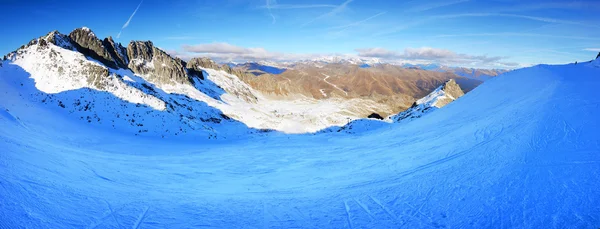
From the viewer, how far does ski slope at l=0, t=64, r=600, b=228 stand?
7367 millimetres

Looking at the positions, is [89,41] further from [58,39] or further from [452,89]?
[452,89]

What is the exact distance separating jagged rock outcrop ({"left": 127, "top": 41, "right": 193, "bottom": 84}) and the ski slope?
94.0 meters

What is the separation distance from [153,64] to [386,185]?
113378mm

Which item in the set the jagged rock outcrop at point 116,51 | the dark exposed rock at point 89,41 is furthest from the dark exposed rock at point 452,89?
the dark exposed rock at point 89,41

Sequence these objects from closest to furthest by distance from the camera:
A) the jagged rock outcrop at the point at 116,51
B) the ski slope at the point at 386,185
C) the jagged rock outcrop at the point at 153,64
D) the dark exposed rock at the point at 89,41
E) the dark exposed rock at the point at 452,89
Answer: the ski slope at the point at 386,185 → the dark exposed rock at the point at 89,41 → the jagged rock outcrop at the point at 116,51 → the jagged rock outcrop at the point at 153,64 → the dark exposed rock at the point at 452,89

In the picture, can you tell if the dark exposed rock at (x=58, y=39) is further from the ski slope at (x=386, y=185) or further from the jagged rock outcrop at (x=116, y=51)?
the ski slope at (x=386, y=185)

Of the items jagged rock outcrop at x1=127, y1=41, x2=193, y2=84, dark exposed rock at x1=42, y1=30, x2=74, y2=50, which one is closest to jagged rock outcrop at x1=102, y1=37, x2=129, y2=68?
jagged rock outcrop at x1=127, y1=41, x2=193, y2=84

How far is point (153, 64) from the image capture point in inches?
4149

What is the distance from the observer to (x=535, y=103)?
15.3 meters

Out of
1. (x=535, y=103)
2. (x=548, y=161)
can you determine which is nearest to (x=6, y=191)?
(x=548, y=161)

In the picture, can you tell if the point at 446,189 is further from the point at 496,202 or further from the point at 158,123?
the point at 158,123

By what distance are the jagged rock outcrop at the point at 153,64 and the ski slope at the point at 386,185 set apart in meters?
94.0

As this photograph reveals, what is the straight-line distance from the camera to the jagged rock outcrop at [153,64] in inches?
3932

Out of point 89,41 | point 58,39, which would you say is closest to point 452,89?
point 58,39
